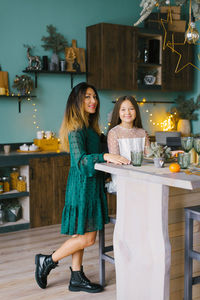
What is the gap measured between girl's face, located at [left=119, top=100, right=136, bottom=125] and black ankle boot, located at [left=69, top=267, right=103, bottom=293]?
1.15 m

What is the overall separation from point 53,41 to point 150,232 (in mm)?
3256

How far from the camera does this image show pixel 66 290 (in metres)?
2.91

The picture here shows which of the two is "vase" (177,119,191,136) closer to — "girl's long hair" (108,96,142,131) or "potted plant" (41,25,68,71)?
"potted plant" (41,25,68,71)

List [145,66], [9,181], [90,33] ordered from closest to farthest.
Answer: [9,181]
[90,33]
[145,66]

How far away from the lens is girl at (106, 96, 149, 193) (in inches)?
113

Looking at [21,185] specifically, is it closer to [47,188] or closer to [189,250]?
[47,188]

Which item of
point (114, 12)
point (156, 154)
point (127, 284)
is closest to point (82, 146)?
point (156, 154)

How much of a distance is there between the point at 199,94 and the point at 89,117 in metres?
3.30

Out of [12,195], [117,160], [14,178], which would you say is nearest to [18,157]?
[14,178]

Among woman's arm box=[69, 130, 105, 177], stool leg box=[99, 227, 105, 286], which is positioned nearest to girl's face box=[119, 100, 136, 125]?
woman's arm box=[69, 130, 105, 177]

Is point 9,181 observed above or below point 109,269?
above

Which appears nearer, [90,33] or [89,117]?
[89,117]

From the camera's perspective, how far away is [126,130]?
2947 millimetres

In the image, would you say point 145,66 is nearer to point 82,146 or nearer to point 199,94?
point 199,94
